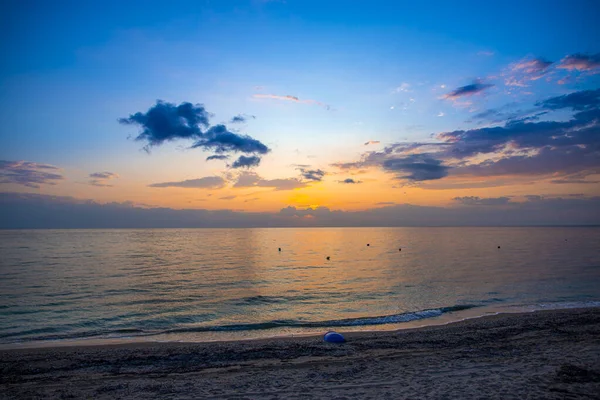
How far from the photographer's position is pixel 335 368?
13.6 meters

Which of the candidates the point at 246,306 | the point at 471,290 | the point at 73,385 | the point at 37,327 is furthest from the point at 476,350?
the point at 37,327

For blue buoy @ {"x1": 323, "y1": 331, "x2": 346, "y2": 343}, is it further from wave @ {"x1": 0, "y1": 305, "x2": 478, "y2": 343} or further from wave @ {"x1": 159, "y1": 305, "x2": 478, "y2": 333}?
wave @ {"x1": 159, "y1": 305, "x2": 478, "y2": 333}

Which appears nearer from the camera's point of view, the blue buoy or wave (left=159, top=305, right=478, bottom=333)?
the blue buoy

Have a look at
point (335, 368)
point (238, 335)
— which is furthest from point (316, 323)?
point (335, 368)

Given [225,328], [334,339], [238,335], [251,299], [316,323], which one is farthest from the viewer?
[251,299]

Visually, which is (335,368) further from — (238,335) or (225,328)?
(225,328)

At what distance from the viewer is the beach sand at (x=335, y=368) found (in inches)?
439

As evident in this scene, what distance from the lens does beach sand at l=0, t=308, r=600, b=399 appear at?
1115cm

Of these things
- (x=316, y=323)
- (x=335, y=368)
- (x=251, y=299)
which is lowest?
(x=251, y=299)

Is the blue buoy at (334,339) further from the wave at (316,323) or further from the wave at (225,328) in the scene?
the wave at (316,323)

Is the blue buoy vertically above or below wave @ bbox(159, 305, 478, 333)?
above

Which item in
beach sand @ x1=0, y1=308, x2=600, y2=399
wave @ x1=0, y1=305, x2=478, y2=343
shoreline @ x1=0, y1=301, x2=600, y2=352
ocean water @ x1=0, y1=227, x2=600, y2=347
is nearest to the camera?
beach sand @ x1=0, y1=308, x2=600, y2=399

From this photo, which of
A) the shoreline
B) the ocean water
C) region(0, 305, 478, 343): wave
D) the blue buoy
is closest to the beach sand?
the blue buoy

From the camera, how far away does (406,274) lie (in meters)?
47.7
